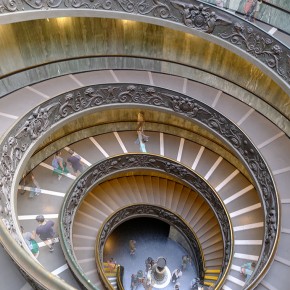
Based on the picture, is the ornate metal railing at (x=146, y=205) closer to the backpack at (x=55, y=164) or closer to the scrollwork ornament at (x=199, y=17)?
the backpack at (x=55, y=164)

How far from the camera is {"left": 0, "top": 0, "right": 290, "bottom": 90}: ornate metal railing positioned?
11.3 meters

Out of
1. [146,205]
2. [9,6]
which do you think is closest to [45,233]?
[146,205]

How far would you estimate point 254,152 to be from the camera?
11594mm

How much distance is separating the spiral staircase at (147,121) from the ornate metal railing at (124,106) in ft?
0.22

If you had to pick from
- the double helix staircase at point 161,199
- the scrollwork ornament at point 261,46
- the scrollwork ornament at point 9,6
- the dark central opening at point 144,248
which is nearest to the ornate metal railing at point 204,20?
the scrollwork ornament at point 261,46

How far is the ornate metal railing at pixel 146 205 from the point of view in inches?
466

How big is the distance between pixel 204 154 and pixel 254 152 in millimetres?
3477

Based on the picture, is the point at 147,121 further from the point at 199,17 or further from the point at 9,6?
the point at 9,6

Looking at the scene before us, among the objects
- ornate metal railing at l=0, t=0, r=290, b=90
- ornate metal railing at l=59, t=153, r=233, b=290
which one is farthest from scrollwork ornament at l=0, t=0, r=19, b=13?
ornate metal railing at l=59, t=153, r=233, b=290

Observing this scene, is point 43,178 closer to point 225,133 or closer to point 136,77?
point 136,77

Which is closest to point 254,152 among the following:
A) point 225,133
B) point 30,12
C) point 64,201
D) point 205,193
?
point 225,133

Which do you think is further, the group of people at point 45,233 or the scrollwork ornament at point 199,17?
the scrollwork ornament at point 199,17

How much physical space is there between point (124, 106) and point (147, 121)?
76.2 inches

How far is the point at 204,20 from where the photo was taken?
476 inches
